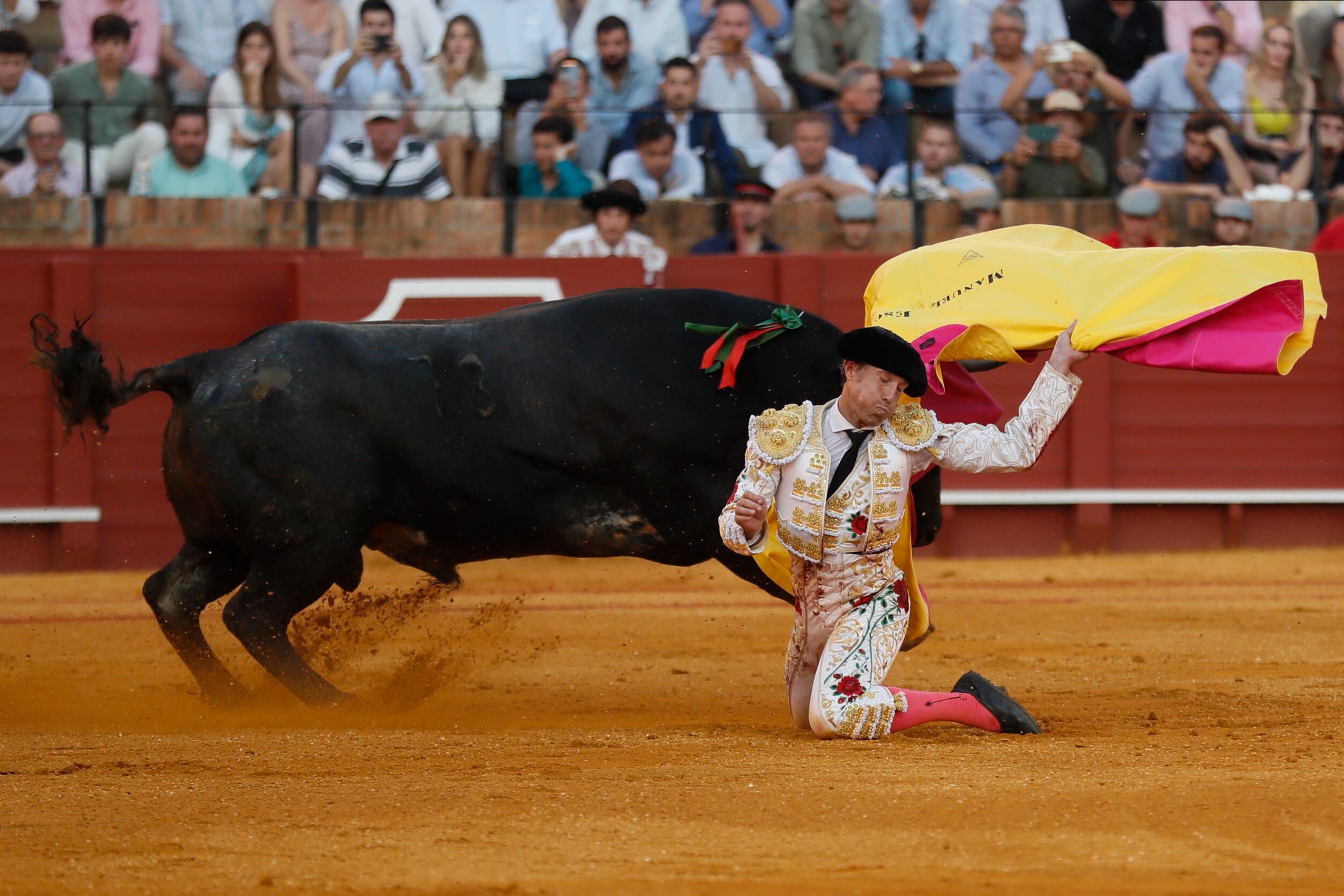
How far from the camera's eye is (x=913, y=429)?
14.1ft

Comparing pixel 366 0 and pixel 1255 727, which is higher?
pixel 366 0

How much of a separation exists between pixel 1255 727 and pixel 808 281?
478cm

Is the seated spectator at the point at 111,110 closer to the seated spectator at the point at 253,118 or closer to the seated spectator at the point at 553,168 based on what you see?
the seated spectator at the point at 253,118

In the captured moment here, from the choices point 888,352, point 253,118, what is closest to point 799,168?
point 253,118

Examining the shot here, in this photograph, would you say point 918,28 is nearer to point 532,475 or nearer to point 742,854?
point 532,475

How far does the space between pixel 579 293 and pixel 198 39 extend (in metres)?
2.85

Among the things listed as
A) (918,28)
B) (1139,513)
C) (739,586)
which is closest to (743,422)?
(739,586)

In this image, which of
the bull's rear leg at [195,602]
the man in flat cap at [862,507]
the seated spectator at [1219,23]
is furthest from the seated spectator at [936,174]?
the man in flat cap at [862,507]

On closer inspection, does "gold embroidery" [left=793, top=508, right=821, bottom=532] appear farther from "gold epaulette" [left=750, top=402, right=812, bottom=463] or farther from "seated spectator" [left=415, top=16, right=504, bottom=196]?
"seated spectator" [left=415, top=16, right=504, bottom=196]

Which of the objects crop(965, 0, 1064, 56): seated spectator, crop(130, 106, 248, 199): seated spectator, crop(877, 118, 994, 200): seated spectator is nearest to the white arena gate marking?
crop(130, 106, 248, 199): seated spectator

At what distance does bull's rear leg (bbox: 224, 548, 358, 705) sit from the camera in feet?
A: 16.5

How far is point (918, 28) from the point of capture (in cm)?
994

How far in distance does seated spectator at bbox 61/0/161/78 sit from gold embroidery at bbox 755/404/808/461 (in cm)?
652

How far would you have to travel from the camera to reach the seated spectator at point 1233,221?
900cm
